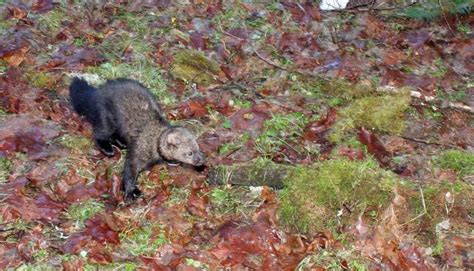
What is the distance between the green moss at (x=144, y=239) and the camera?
560 cm

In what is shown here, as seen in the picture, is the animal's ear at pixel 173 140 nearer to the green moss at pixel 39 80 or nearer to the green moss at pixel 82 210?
the green moss at pixel 82 210

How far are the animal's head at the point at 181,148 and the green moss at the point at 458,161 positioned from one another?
237 cm

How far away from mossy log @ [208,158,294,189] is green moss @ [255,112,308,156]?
1.52ft

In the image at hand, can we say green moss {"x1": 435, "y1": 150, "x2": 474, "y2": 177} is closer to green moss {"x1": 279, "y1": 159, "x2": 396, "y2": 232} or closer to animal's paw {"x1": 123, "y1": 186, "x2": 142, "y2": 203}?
green moss {"x1": 279, "y1": 159, "x2": 396, "y2": 232}

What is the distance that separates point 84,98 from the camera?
7227mm

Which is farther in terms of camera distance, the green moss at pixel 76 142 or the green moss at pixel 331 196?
the green moss at pixel 76 142

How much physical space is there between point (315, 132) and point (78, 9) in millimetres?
3910

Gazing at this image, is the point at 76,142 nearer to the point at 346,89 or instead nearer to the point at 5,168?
the point at 5,168

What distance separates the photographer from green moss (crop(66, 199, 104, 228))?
5824 millimetres

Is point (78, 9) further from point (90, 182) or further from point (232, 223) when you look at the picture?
point (232, 223)

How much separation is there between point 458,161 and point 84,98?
3.82m

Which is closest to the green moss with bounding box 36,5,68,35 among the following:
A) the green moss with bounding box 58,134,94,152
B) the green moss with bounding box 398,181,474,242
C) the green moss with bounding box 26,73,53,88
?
the green moss with bounding box 26,73,53,88

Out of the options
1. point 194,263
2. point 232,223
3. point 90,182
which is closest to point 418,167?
point 232,223

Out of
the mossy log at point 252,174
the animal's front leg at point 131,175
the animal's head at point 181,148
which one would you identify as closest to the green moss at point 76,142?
the animal's front leg at point 131,175
